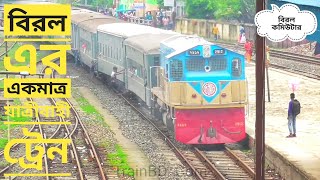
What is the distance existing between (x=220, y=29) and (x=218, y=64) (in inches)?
1636

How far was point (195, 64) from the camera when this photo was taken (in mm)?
21547

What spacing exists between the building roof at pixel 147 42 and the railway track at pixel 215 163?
117 inches

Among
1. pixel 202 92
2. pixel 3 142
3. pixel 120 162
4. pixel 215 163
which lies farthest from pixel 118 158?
pixel 3 142

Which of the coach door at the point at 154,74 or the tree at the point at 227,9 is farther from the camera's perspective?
the tree at the point at 227,9

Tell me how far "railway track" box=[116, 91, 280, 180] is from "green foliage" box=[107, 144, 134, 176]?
139 cm

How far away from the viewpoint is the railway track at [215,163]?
1912cm

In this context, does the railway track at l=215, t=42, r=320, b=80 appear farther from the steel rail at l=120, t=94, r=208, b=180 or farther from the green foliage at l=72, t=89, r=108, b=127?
the steel rail at l=120, t=94, r=208, b=180

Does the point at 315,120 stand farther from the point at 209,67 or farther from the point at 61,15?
the point at 61,15

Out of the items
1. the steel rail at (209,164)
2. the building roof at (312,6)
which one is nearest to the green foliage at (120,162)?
the steel rail at (209,164)

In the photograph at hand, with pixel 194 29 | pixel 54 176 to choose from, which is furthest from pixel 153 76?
pixel 194 29

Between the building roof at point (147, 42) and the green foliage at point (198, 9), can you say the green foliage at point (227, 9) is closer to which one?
the green foliage at point (198, 9)

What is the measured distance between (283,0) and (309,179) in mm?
5354

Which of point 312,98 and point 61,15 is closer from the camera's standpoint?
point 61,15

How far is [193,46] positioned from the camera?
2131 centimetres
